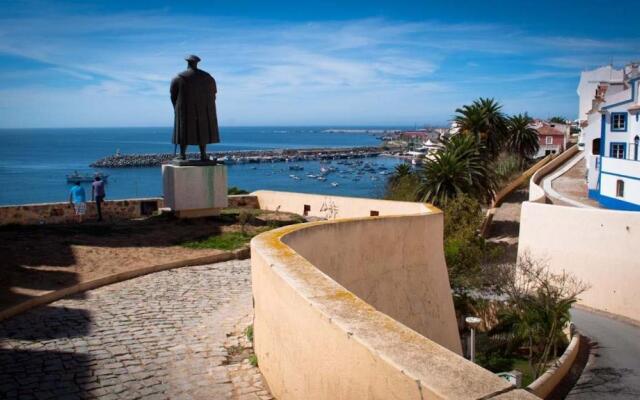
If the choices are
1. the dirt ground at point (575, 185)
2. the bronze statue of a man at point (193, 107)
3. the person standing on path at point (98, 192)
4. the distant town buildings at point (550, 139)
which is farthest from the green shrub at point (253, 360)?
the distant town buildings at point (550, 139)

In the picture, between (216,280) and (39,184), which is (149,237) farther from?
(39,184)

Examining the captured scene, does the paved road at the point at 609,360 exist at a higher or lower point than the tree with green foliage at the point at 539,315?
lower

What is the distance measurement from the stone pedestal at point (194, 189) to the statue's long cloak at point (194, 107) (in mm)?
781

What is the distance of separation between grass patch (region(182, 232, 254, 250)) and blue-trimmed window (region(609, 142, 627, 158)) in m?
27.8

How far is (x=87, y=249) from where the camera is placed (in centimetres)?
1078

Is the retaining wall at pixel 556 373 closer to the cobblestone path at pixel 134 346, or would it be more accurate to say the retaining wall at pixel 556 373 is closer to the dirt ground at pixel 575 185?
the cobblestone path at pixel 134 346

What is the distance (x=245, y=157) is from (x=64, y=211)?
116m

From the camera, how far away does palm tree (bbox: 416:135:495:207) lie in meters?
26.1

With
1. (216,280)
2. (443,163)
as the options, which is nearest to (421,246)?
(216,280)

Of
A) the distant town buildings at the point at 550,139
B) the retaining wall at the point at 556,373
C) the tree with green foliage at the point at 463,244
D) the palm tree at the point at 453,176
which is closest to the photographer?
the retaining wall at the point at 556,373

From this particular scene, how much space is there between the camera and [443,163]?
26219 millimetres

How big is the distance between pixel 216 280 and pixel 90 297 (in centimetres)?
205

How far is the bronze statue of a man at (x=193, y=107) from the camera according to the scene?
13953 millimetres

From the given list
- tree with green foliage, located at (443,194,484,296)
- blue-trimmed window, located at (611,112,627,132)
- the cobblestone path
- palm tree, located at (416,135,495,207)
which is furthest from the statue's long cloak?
blue-trimmed window, located at (611,112,627,132)
